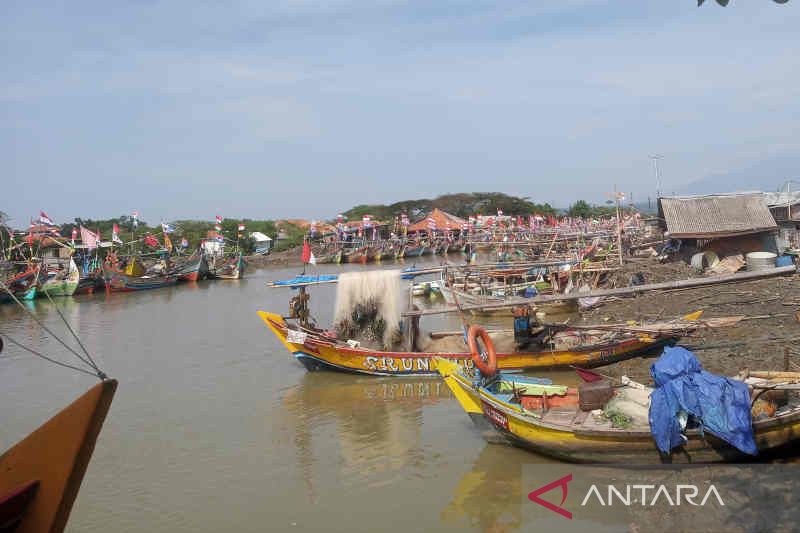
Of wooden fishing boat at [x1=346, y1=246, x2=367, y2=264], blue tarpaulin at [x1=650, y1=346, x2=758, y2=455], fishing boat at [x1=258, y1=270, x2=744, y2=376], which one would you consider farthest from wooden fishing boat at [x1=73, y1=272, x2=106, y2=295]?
blue tarpaulin at [x1=650, y1=346, x2=758, y2=455]

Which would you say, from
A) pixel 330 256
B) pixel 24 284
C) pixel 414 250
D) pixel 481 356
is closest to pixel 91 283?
pixel 24 284

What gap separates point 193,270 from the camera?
122ft

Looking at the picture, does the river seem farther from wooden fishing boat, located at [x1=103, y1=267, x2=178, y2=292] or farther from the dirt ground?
wooden fishing boat, located at [x1=103, y1=267, x2=178, y2=292]

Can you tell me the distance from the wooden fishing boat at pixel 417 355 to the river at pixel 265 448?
13.2 inches

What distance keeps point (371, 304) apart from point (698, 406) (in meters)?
7.20

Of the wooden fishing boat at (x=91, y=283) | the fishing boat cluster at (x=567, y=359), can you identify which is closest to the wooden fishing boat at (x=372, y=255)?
the wooden fishing boat at (x=91, y=283)

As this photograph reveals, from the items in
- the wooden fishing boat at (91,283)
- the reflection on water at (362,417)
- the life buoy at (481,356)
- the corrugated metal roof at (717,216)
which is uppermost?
the corrugated metal roof at (717,216)

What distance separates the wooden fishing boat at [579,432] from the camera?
22.8ft

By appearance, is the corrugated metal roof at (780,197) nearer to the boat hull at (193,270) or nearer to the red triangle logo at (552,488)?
the red triangle logo at (552,488)

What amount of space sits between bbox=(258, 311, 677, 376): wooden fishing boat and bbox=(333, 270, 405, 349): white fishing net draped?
0.46 meters

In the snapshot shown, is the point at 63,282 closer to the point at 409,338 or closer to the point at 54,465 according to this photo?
the point at 409,338

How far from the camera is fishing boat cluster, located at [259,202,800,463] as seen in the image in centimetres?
698

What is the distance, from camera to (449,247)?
5425 cm

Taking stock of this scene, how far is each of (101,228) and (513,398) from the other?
2324 inches
